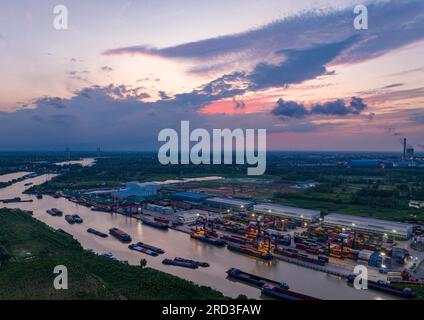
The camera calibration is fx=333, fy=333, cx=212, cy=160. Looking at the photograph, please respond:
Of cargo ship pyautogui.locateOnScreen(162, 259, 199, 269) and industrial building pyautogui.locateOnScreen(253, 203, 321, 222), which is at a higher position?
industrial building pyautogui.locateOnScreen(253, 203, 321, 222)

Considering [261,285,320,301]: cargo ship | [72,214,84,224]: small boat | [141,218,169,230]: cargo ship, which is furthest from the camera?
[72,214,84,224]: small boat

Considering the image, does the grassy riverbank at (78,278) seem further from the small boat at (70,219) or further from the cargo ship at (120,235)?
the small boat at (70,219)

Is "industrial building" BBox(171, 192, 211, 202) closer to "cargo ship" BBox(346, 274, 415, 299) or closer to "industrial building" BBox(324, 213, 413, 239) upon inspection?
"industrial building" BBox(324, 213, 413, 239)

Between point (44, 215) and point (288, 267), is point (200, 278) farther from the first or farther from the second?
point (44, 215)

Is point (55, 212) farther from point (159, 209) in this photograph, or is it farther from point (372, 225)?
point (372, 225)

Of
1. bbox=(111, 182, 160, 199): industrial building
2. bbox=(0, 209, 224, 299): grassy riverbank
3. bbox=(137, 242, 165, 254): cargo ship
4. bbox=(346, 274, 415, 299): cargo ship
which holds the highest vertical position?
bbox=(111, 182, 160, 199): industrial building

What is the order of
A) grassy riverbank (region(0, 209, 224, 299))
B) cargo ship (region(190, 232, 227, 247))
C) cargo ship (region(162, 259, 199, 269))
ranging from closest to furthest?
grassy riverbank (region(0, 209, 224, 299)) < cargo ship (region(162, 259, 199, 269)) < cargo ship (region(190, 232, 227, 247))

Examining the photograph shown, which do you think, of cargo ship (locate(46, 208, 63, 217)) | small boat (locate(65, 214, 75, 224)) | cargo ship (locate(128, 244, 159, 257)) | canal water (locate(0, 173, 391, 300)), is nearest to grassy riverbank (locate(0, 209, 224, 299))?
canal water (locate(0, 173, 391, 300))

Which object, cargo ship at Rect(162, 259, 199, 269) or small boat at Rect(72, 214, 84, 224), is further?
small boat at Rect(72, 214, 84, 224)

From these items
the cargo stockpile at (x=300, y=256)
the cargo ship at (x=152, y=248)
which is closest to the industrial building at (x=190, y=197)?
the cargo ship at (x=152, y=248)
